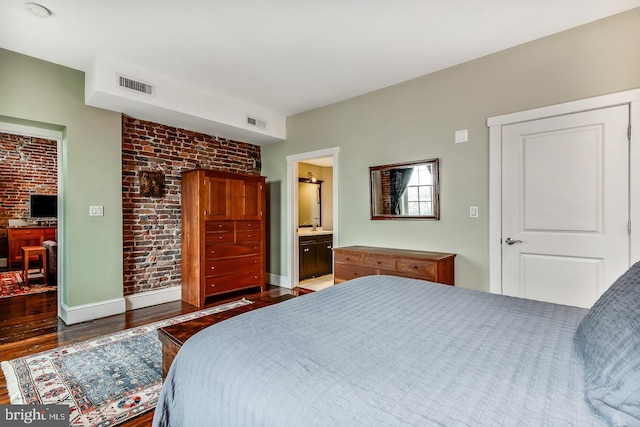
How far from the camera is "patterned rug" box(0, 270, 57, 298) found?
4.52 meters

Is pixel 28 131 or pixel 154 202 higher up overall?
pixel 28 131

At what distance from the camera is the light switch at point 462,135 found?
3180 millimetres

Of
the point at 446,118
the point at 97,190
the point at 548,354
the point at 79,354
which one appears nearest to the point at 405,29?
the point at 446,118

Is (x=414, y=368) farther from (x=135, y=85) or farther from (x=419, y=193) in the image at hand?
(x=135, y=85)

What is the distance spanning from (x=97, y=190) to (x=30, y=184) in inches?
184

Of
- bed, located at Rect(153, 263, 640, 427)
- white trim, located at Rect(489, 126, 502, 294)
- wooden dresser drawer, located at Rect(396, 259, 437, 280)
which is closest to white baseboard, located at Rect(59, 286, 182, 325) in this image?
bed, located at Rect(153, 263, 640, 427)

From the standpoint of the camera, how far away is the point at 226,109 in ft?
13.4

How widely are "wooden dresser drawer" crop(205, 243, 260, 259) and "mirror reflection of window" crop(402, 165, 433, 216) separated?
2.25m

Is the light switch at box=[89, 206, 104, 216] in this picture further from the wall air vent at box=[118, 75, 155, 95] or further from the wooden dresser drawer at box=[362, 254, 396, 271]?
the wooden dresser drawer at box=[362, 254, 396, 271]

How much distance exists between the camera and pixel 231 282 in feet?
14.0

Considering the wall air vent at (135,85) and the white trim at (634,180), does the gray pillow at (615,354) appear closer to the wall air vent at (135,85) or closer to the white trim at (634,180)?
the white trim at (634,180)

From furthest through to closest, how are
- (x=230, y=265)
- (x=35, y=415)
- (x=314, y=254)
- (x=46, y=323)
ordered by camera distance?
(x=314, y=254) → (x=230, y=265) → (x=46, y=323) → (x=35, y=415)

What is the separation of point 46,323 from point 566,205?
5290 millimetres

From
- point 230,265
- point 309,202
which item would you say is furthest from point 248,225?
point 309,202
